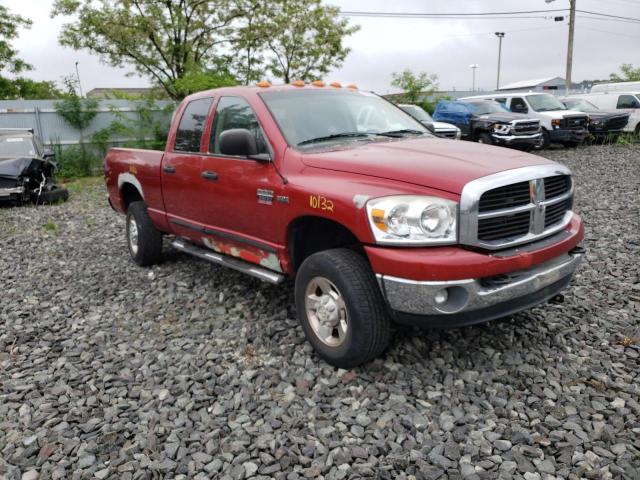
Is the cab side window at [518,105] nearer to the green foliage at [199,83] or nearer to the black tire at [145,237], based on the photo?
the green foliage at [199,83]

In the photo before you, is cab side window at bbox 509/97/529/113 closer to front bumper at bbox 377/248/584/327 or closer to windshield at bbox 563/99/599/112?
windshield at bbox 563/99/599/112

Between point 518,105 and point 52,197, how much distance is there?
13.4 m

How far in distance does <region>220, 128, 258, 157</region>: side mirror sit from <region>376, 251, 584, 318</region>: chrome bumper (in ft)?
4.61

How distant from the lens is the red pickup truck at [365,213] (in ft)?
9.78

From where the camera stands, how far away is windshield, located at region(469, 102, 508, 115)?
16.2 m

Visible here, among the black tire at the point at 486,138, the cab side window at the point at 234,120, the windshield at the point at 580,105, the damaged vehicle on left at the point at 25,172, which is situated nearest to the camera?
the cab side window at the point at 234,120

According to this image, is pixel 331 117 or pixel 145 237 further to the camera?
pixel 145 237

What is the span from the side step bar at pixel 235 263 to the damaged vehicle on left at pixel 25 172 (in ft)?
21.9

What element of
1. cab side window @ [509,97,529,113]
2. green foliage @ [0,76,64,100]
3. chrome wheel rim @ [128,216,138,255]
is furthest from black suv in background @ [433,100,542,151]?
green foliage @ [0,76,64,100]

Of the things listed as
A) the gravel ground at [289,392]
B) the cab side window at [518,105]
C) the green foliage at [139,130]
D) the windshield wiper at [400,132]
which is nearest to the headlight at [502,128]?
the cab side window at [518,105]

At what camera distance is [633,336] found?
12.6ft

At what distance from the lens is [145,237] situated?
579 cm

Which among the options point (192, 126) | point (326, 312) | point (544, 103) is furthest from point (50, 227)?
point (544, 103)

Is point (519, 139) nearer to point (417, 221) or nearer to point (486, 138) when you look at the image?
point (486, 138)
